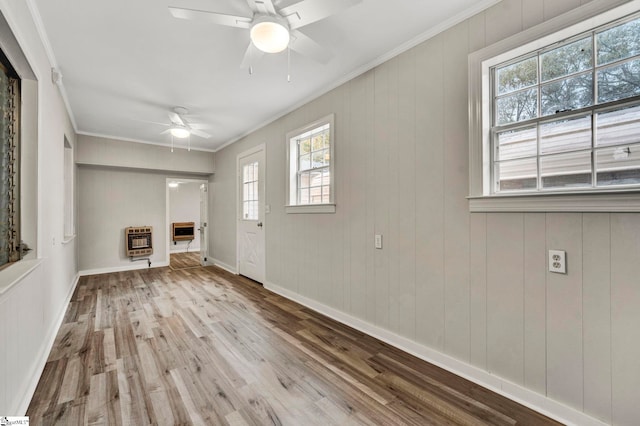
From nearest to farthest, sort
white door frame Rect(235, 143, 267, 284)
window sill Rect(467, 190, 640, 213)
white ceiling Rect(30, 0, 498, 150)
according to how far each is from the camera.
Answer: window sill Rect(467, 190, 640, 213) < white ceiling Rect(30, 0, 498, 150) < white door frame Rect(235, 143, 267, 284)

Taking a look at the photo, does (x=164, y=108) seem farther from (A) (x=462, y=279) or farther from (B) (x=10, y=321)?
(A) (x=462, y=279)

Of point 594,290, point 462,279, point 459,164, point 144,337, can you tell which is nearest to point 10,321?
point 144,337

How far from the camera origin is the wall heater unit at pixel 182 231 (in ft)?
29.0

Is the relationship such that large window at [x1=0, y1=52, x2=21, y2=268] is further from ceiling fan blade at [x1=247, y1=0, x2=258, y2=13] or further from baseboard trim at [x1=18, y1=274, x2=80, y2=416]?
ceiling fan blade at [x1=247, y1=0, x2=258, y2=13]

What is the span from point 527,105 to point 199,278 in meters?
5.30

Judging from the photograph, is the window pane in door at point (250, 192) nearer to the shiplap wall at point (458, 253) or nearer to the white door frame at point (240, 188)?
the white door frame at point (240, 188)

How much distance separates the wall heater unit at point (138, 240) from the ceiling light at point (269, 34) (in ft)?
18.4

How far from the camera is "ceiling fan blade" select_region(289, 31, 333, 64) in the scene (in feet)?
6.27

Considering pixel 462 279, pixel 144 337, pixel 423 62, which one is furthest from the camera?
pixel 144 337

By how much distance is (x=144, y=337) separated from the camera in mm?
2721

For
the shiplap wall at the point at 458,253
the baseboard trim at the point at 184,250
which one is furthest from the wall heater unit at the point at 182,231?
the shiplap wall at the point at 458,253

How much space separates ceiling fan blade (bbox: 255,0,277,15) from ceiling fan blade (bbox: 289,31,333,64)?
8.2 inches

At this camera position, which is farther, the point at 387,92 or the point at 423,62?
the point at 387,92

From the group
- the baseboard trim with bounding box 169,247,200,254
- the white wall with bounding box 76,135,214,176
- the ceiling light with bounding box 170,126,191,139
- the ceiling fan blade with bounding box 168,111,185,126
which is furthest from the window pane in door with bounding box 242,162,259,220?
the baseboard trim with bounding box 169,247,200,254
